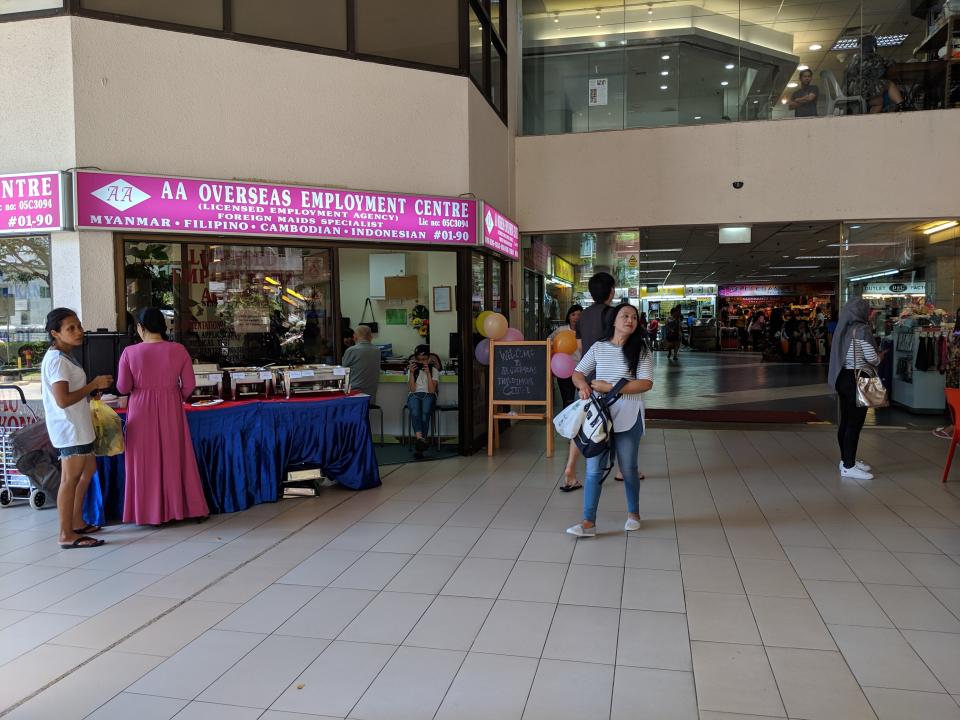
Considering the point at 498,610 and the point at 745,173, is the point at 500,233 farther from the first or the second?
the point at 498,610

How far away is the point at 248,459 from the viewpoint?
5391 millimetres

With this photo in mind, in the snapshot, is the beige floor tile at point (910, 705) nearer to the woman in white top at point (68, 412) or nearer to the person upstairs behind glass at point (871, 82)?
the woman in white top at point (68, 412)

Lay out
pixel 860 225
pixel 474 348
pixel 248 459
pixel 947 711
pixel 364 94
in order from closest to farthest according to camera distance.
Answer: pixel 947 711 < pixel 248 459 < pixel 364 94 < pixel 474 348 < pixel 860 225

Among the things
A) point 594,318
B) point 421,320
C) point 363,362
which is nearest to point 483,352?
point 421,320

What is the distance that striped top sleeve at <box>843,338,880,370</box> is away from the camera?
6047 millimetres

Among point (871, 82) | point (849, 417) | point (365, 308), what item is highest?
point (871, 82)

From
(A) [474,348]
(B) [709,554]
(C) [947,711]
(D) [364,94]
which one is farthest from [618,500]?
(D) [364,94]

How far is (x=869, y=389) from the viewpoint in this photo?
19.3 feet

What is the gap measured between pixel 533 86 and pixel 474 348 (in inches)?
168

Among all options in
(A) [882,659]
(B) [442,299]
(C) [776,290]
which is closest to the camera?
(A) [882,659]

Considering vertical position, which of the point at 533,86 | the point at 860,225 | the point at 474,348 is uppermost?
the point at 533,86

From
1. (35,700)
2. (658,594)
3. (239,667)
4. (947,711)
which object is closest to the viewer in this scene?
(947,711)

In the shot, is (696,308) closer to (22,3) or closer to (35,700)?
(22,3)

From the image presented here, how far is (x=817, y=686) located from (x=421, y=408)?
4980 millimetres
